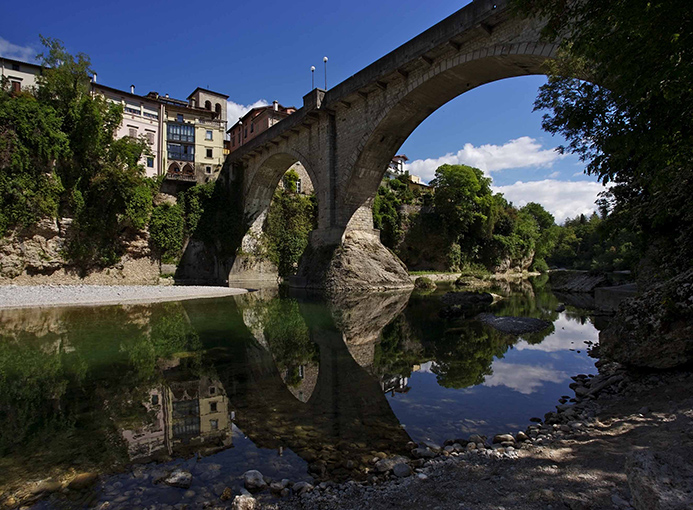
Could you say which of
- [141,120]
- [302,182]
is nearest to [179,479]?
[302,182]

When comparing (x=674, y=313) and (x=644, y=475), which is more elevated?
(x=674, y=313)

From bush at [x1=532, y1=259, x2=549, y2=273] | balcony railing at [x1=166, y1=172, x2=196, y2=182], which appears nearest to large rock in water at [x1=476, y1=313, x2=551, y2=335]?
balcony railing at [x1=166, y1=172, x2=196, y2=182]

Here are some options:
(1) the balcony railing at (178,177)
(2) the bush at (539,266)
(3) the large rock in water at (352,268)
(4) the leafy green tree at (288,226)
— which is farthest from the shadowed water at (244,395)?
(2) the bush at (539,266)

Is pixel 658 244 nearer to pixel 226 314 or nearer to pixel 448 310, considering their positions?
pixel 448 310

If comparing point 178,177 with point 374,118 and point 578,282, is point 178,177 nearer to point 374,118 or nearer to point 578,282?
point 374,118

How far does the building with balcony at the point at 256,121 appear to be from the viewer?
121 feet

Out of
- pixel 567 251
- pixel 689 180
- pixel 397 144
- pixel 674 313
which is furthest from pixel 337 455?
pixel 567 251

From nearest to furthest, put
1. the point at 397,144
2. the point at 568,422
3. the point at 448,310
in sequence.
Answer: the point at 568,422, the point at 448,310, the point at 397,144

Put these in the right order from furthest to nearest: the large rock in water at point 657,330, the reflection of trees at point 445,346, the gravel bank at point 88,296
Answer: the gravel bank at point 88,296 → the reflection of trees at point 445,346 → the large rock in water at point 657,330

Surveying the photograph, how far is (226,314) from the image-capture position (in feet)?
37.9

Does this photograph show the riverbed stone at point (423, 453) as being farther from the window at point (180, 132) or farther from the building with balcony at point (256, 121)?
the window at point (180, 132)

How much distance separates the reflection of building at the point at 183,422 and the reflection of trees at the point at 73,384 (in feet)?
0.49

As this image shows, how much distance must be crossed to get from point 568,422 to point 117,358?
6.44 m

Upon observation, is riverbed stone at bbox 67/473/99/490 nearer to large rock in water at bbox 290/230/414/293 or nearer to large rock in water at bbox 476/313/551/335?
large rock in water at bbox 476/313/551/335
